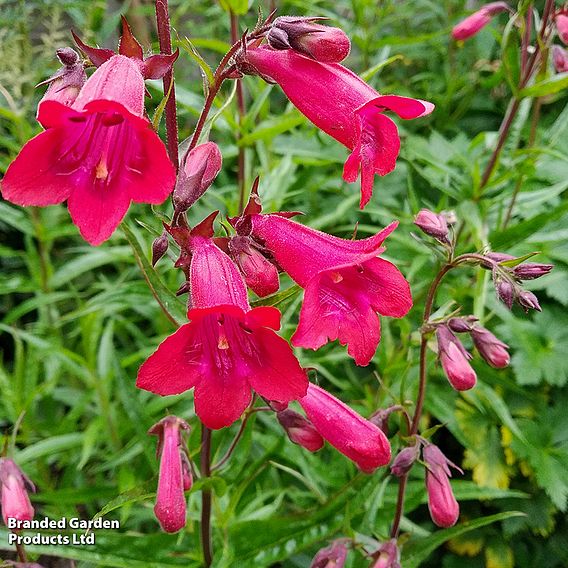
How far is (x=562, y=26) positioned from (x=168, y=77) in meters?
1.64

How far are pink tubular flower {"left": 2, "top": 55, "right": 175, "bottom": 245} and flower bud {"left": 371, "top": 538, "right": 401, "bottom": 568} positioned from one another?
930mm

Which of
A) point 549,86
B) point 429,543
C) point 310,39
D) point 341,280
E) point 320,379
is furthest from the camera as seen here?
point 320,379

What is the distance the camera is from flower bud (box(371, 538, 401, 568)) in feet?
4.50

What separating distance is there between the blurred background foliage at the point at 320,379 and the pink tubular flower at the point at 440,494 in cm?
15

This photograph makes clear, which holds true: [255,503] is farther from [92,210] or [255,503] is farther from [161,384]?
[92,210]

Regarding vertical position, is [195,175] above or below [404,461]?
above

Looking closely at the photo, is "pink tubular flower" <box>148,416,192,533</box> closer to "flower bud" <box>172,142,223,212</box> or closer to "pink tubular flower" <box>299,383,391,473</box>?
"pink tubular flower" <box>299,383,391,473</box>

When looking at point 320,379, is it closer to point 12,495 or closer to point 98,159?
point 12,495

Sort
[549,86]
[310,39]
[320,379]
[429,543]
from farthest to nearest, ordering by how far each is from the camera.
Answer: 1. [320,379]
2. [549,86]
3. [429,543]
4. [310,39]

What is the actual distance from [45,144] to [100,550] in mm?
953

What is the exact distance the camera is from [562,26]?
7.09 ft

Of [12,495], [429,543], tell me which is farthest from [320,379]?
[12,495]

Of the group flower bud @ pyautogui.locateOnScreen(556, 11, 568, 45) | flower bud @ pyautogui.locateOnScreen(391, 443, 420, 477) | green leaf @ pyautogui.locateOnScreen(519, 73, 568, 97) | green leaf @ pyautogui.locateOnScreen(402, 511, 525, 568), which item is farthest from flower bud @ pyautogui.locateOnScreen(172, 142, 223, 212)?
flower bud @ pyautogui.locateOnScreen(556, 11, 568, 45)

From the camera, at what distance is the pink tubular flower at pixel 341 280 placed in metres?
1.14
